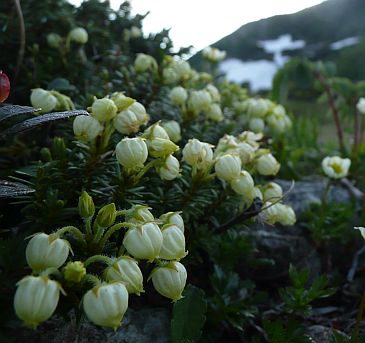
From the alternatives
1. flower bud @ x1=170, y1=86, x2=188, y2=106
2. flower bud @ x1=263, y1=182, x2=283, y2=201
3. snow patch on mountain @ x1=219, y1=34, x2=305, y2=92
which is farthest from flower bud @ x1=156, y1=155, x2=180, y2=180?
snow patch on mountain @ x1=219, y1=34, x2=305, y2=92

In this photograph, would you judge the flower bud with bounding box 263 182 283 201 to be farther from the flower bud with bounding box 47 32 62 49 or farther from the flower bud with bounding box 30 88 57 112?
the flower bud with bounding box 47 32 62 49

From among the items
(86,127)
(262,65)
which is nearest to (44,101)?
(86,127)

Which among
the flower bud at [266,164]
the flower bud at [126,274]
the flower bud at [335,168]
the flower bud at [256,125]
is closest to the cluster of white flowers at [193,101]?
the flower bud at [256,125]

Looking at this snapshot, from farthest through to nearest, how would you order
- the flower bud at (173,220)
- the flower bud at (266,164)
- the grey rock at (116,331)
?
the flower bud at (266,164) < the grey rock at (116,331) < the flower bud at (173,220)

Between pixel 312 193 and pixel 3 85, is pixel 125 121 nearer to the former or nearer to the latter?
pixel 3 85

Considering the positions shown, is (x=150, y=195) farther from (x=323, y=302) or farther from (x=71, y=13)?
(x=71, y=13)

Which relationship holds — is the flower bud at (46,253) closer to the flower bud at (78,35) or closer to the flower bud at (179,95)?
the flower bud at (179,95)

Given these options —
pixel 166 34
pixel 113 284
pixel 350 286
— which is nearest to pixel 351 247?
pixel 350 286
